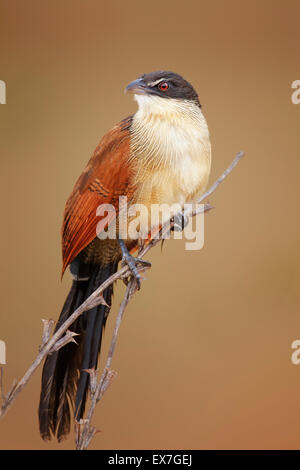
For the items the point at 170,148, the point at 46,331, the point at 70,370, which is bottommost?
the point at 70,370

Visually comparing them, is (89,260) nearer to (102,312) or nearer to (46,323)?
(102,312)

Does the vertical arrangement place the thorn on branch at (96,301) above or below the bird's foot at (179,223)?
below

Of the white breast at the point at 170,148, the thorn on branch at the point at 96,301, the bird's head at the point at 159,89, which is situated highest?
the bird's head at the point at 159,89

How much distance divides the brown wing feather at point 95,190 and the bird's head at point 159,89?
0.26ft

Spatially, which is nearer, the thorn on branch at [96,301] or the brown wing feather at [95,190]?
the thorn on branch at [96,301]

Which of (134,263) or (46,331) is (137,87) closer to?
(134,263)

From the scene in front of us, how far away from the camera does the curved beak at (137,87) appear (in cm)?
88

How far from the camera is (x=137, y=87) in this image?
89 centimetres

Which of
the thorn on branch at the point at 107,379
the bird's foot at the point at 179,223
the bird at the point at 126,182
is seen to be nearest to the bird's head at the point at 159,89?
the bird at the point at 126,182

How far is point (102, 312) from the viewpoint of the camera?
993 mm

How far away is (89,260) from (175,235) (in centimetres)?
18

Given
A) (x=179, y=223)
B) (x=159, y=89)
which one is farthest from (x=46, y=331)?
(x=159, y=89)

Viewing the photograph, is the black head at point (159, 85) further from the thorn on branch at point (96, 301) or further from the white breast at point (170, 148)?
the thorn on branch at point (96, 301)
